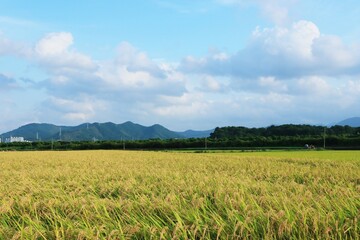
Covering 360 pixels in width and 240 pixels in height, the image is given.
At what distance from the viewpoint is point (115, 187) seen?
7234 mm

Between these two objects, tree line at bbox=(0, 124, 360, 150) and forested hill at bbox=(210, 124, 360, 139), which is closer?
tree line at bbox=(0, 124, 360, 150)

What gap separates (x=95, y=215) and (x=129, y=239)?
0.93 metres

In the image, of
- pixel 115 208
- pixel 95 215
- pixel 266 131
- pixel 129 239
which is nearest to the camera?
pixel 129 239

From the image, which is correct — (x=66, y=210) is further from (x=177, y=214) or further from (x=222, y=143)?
(x=222, y=143)

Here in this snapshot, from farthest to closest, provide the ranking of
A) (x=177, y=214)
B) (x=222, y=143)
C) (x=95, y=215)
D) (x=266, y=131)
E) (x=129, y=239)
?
1. (x=266, y=131)
2. (x=222, y=143)
3. (x=95, y=215)
4. (x=177, y=214)
5. (x=129, y=239)

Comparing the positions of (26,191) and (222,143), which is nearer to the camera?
(26,191)

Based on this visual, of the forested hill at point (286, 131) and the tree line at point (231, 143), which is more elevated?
the forested hill at point (286, 131)

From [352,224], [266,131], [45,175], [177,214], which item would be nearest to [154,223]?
[177,214]

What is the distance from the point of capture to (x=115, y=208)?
4625mm

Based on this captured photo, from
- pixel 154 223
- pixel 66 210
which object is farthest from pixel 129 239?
pixel 66 210

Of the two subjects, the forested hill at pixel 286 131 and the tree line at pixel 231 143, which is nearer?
the tree line at pixel 231 143

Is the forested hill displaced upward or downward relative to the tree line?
upward

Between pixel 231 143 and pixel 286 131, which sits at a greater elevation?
pixel 286 131

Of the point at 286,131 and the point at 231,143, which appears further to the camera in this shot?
the point at 286,131
